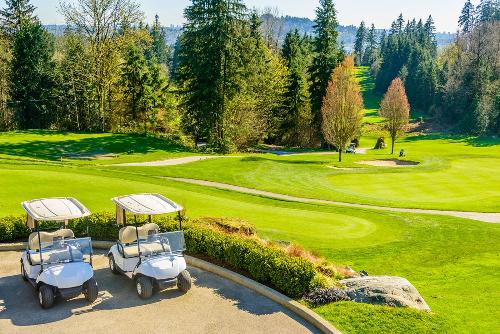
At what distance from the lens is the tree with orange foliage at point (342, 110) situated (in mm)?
49125

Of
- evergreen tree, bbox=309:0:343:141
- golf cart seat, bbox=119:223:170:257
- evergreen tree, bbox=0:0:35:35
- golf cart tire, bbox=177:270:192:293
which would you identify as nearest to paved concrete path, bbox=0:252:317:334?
golf cart tire, bbox=177:270:192:293

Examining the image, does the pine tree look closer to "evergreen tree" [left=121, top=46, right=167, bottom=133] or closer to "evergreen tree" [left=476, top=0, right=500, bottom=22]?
"evergreen tree" [left=476, top=0, right=500, bottom=22]

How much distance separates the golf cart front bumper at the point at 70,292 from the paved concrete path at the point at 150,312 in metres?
0.41

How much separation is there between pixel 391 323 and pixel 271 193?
22400 mm

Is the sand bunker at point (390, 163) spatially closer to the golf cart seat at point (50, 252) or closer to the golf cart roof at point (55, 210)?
the golf cart roof at point (55, 210)

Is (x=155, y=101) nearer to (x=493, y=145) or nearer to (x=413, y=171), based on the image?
(x=413, y=171)

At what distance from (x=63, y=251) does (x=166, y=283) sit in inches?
119

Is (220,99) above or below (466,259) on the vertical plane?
above

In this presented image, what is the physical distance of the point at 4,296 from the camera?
13617mm

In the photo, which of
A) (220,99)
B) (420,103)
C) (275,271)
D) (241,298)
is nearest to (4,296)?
(241,298)

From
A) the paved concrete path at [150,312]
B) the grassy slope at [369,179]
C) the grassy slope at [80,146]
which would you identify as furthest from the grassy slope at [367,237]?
the grassy slope at [80,146]

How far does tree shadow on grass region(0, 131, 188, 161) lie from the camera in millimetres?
44250

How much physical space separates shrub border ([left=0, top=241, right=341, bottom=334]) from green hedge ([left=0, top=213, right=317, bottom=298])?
321 mm

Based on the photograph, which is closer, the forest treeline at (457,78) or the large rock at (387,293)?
the large rock at (387,293)
